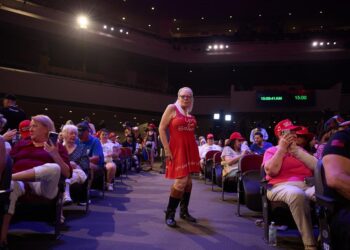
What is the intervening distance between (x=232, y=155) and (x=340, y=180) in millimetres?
3895

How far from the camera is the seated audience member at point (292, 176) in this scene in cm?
291

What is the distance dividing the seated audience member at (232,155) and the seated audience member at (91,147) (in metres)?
1.99

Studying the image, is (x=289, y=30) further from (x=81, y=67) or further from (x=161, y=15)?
(x=81, y=67)

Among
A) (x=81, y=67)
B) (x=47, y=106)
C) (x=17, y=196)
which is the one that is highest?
(x=81, y=67)

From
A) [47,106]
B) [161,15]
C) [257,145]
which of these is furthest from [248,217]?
[161,15]

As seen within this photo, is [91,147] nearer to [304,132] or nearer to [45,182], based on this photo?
[45,182]

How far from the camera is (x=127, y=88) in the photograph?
20219mm

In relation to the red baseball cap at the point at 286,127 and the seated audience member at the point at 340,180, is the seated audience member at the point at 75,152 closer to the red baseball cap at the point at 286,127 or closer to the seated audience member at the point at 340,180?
the red baseball cap at the point at 286,127

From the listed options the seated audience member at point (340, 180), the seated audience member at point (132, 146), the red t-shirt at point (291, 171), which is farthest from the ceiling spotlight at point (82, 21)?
the seated audience member at point (340, 180)

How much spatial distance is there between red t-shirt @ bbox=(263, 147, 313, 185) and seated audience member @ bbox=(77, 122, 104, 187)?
9.64 ft

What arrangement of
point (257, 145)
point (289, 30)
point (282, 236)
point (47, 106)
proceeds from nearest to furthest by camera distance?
1. point (282, 236)
2. point (257, 145)
3. point (47, 106)
4. point (289, 30)

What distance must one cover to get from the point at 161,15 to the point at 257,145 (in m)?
18.1

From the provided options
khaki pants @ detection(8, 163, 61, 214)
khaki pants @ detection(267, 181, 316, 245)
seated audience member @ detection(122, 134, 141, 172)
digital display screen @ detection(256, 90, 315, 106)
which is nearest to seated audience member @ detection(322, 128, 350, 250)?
khaki pants @ detection(267, 181, 316, 245)

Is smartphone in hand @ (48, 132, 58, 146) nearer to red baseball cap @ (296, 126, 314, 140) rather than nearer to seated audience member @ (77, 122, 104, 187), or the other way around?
seated audience member @ (77, 122, 104, 187)
